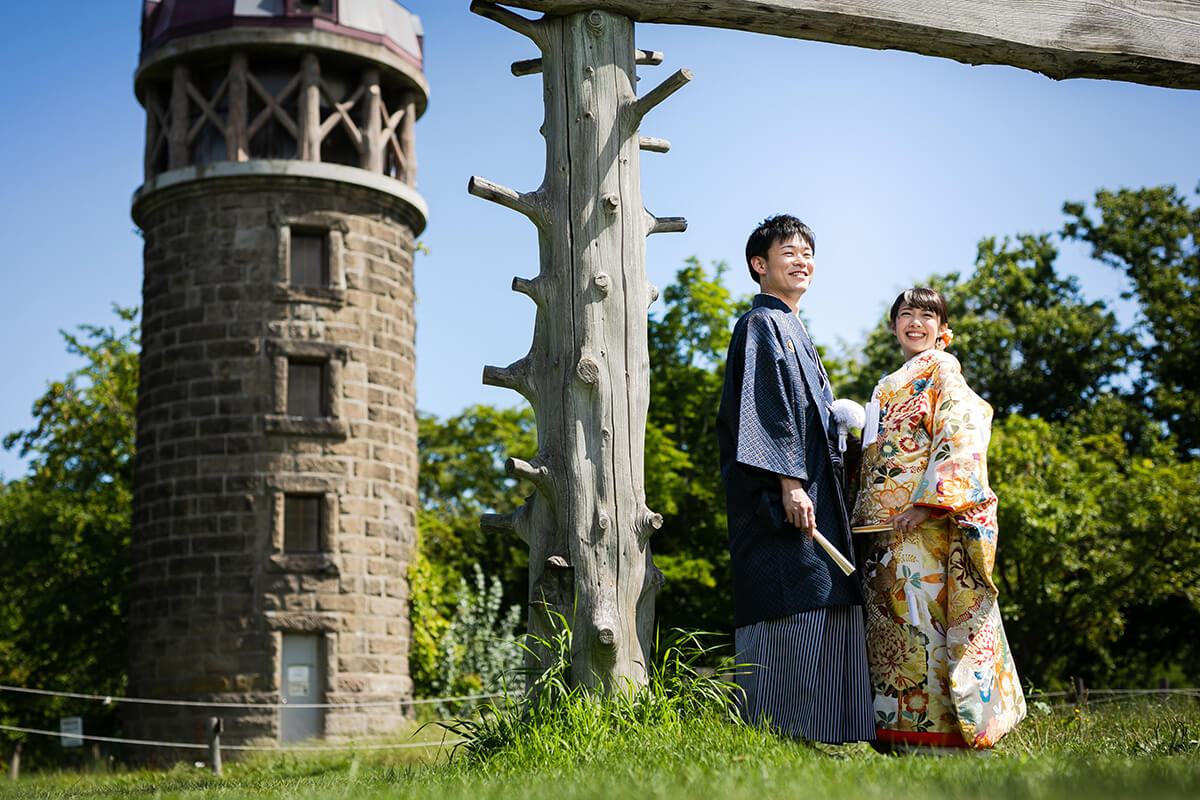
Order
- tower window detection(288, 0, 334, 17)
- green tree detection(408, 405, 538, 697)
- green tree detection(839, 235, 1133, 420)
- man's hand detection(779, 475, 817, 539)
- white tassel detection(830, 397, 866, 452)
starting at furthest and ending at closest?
green tree detection(839, 235, 1133, 420), green tree detection(408, 405, 538, 697), tower window detection(288, 0, 334, 17), white tassel detection(830, 397, 866, 452), man's hand detection(779, 475, 817, 539)

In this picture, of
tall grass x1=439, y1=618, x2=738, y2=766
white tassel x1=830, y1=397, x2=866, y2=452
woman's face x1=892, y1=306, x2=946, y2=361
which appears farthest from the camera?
woman's face x1=892, y1=306, x2=946, y2=361

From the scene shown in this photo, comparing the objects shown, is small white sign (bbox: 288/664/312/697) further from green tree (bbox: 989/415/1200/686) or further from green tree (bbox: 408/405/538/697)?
green tree (bbox: 989/415/1200/686)

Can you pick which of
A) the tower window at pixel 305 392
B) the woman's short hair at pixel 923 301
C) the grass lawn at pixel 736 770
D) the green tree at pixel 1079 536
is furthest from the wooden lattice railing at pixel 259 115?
the grass lawn at pixel 736 770

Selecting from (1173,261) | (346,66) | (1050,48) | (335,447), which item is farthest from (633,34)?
(1173,261)

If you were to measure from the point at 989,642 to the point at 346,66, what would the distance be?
50.7 ft

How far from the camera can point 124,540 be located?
77.9 feet

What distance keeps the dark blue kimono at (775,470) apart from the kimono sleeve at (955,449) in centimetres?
42

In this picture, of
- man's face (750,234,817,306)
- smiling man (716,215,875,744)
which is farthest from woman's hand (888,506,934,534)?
man's face (750,234,817,306)

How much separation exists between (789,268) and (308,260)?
1334 cm

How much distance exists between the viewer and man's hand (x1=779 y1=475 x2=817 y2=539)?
4.79 m

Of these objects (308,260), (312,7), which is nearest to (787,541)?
(308,260)

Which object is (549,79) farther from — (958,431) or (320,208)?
(320,208)

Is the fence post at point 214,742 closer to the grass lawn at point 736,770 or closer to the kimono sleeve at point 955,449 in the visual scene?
the grass lawn at point 736,770

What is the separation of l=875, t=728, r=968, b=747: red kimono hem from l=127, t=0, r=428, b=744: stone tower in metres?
12.3
